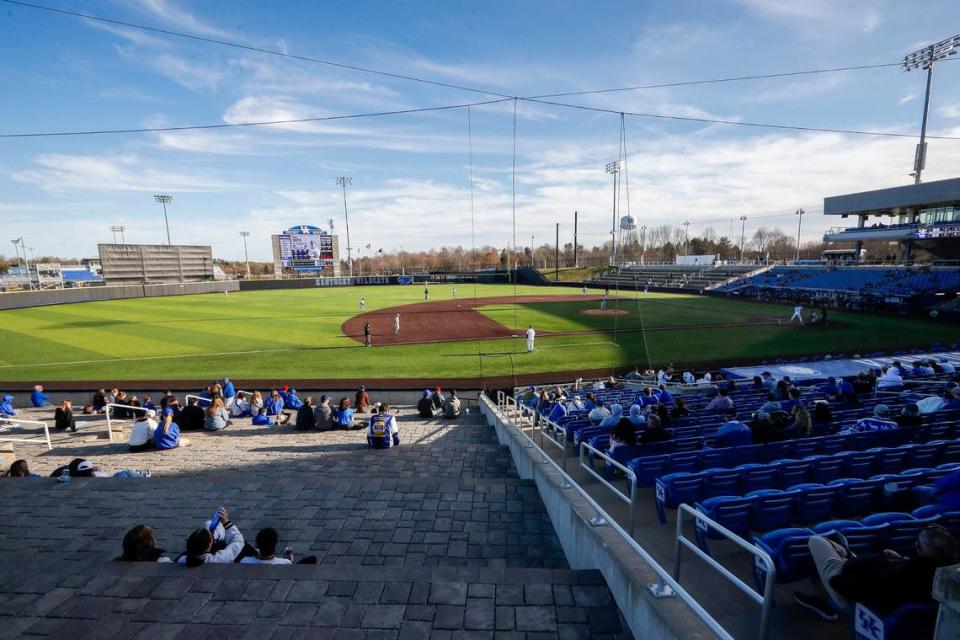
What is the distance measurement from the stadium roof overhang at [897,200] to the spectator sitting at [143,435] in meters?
55.8

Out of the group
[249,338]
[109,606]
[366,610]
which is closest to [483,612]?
[366,610]

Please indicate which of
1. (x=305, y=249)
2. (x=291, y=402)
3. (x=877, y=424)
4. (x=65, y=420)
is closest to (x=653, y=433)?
(x=877, y=424)

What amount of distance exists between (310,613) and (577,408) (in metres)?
7.49

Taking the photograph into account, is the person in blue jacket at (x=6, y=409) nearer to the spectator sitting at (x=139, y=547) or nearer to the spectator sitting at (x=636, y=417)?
the spectator sitting at (x=139, y=547)

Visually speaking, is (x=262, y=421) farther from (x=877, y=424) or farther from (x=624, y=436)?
(x=877, y=424)

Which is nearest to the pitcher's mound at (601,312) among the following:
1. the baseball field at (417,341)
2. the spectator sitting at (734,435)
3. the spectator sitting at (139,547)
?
the baseball field at (417,341)

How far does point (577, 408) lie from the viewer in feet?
32.7

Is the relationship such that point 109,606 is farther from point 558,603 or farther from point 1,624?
point 558,603

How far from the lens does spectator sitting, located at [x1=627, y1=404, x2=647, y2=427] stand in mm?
6938

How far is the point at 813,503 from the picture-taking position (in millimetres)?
3898

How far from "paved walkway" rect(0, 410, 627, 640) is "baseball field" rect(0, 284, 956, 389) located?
834 centimetres

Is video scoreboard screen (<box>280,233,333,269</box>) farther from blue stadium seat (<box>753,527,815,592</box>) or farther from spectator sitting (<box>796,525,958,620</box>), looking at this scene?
spectator sitting (<box>796,525,958,620</box>)

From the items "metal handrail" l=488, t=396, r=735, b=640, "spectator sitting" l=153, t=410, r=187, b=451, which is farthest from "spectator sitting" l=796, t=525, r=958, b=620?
"spectator sitting" l=153, t=410, r=187, b=451

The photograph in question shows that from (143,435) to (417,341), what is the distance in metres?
15.9
